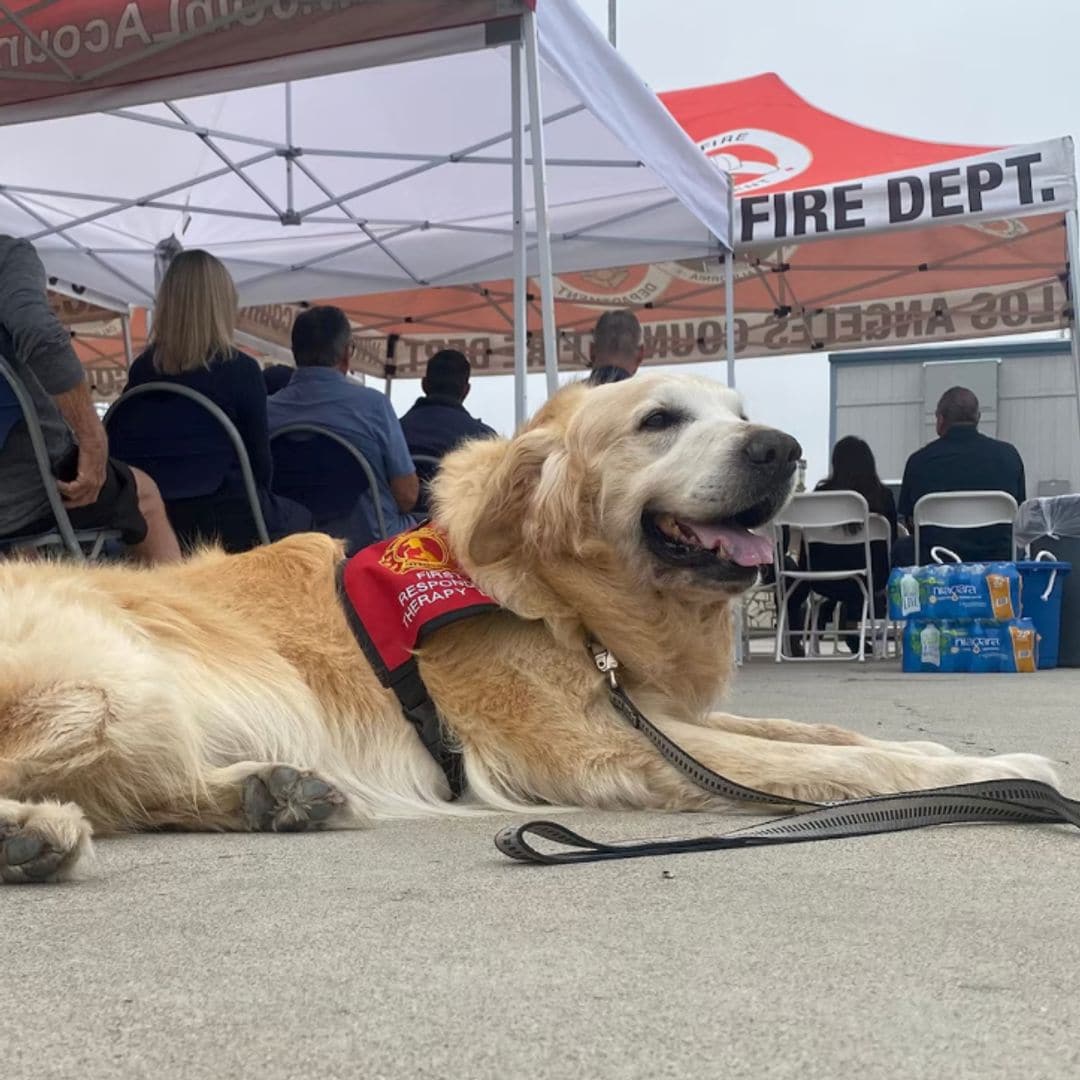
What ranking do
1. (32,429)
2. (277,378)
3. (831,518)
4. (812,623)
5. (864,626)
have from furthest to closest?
(812,623) → (864,626) → (831,518) → (277,378) → (32,429)

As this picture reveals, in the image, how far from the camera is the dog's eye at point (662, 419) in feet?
8.43

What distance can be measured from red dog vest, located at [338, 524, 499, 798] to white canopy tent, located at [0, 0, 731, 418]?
201 centimetres

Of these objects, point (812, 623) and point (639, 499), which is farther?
point (812, 623)

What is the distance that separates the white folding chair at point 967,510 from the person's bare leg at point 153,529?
18.2ft

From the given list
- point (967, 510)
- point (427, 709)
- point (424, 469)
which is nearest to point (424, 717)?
point (427, 709)

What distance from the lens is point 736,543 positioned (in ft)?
8.11

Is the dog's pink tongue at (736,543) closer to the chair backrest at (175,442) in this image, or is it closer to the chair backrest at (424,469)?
the chair backrest at (175,442)

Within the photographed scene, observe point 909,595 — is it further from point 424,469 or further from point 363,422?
point 363,422

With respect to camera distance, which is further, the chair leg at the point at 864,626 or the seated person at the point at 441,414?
the chair leg at the point at 864,626

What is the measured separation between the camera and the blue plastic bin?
719 centimetres

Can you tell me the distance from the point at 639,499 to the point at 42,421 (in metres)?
2.03

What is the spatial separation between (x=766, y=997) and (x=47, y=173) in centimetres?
761

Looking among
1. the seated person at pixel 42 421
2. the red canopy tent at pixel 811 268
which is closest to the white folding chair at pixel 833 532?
the red canopy tent at pixel 811 268

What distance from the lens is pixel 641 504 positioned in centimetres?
250
